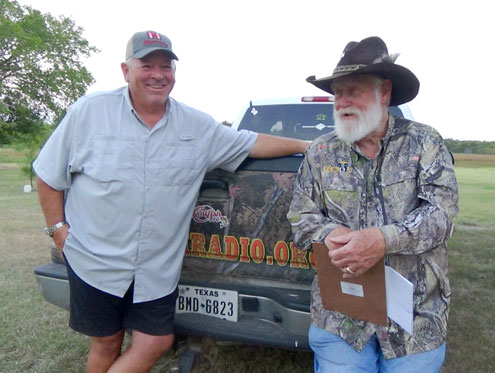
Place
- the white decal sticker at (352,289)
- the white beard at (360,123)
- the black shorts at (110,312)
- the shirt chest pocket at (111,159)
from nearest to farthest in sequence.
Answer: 1. the white decal sticker at (352,289)
2. the white beard at (360,123)
3. the shirt chest pocket at (111,159)
4. the black shorts at (110,312)

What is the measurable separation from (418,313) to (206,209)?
4.17ft

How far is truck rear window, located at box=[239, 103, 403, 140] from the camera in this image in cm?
504

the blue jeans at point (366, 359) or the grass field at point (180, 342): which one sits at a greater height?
the blue jeans at point (366, 359)

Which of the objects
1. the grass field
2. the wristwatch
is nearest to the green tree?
the grass field

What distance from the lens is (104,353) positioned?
105 inches

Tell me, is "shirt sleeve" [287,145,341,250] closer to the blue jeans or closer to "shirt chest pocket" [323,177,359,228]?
A: "shirt chest pocket" [323,177,359,228]

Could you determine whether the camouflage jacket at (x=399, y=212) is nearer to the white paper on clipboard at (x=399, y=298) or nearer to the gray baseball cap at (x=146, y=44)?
the white paper on clipboard at (x=399, y=298)

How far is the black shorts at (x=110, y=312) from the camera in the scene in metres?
2.47

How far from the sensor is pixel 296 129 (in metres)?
5.14

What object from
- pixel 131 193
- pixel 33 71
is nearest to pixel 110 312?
pixel 131 193

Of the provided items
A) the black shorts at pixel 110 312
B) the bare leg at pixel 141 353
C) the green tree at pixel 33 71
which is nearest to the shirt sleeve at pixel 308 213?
the black shorts at pixel 110 312

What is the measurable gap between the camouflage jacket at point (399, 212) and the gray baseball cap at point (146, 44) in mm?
983

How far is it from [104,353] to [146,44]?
168 centimetres

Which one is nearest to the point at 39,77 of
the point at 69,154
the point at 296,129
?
the point at 296,129
